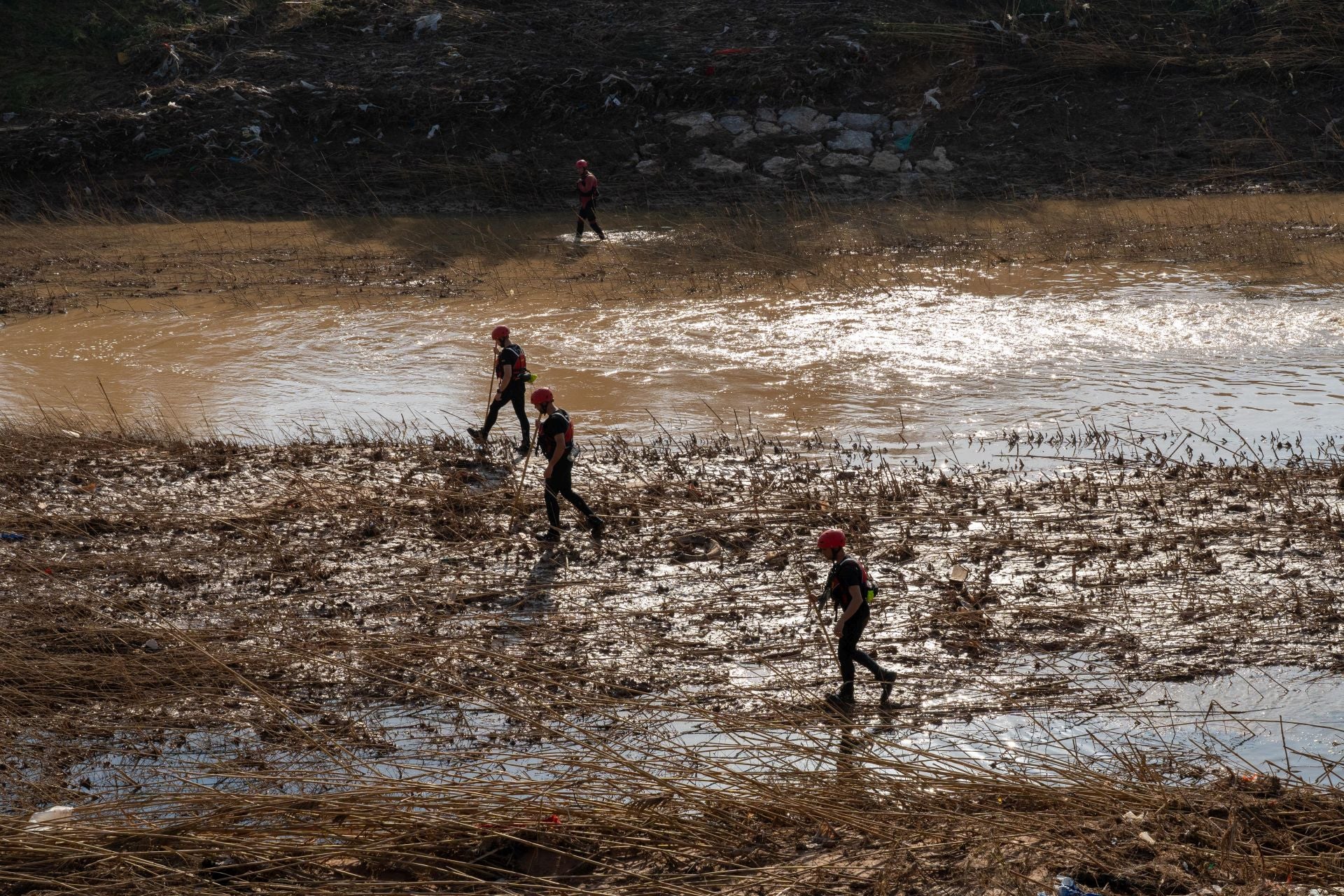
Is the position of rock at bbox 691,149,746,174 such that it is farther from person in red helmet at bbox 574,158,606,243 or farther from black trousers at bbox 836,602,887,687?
black trousers at bbox 836,602,887,687

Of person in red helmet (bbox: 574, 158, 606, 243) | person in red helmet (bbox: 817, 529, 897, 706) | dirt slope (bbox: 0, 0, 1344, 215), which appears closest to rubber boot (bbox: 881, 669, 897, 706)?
person in red helmet (bbox: 817, 529, 897, 706)

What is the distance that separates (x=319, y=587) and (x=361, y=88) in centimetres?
1850

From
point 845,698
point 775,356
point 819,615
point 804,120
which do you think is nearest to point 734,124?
point 804,120

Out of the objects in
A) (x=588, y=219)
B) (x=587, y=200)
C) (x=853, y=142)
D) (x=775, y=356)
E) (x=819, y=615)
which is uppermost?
(x=853, y=142)

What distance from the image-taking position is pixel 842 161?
22.8m

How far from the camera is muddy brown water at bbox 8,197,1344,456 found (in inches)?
507

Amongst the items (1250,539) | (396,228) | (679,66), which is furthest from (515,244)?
(1250,539)

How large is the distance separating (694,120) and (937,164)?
5248mm

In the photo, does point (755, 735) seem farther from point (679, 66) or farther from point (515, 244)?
point (679, 66)

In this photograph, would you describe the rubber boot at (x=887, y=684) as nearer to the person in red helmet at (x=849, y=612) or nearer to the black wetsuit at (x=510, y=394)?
the person in red helmet at (x=849, y=612)

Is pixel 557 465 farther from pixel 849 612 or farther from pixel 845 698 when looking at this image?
pixel 845 698

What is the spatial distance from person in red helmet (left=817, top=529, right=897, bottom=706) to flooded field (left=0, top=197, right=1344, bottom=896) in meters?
0.17

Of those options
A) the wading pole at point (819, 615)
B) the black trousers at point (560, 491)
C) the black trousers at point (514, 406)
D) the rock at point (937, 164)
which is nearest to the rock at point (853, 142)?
the rock at point (937, 164)

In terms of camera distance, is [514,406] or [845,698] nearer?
[845,698]
